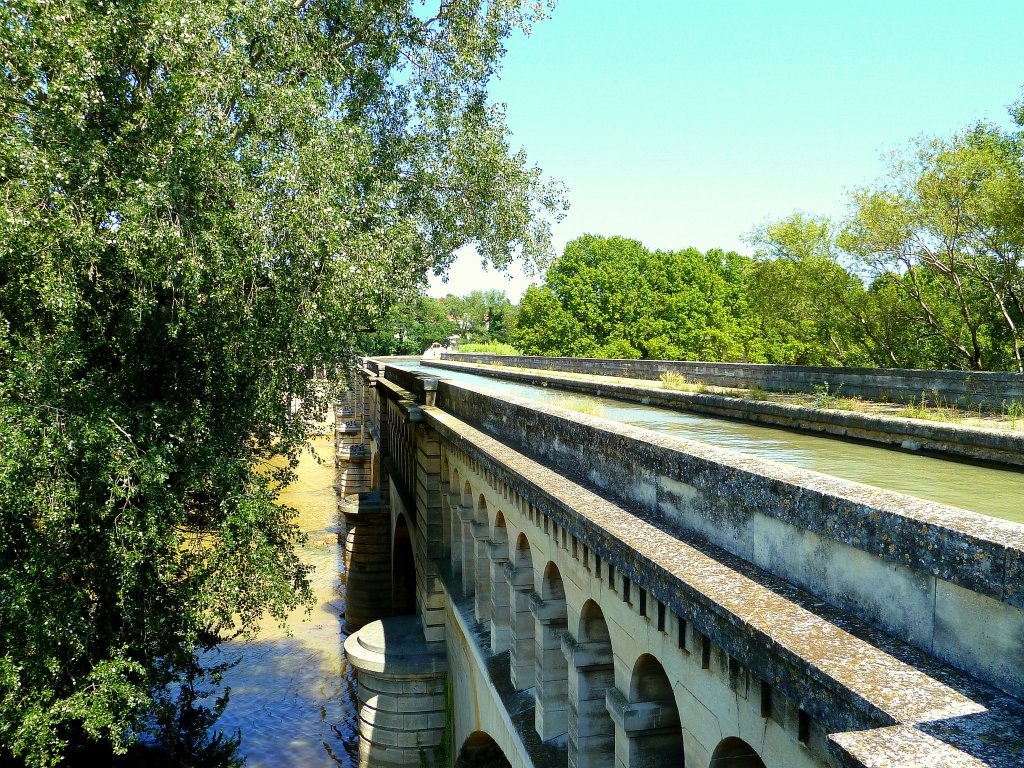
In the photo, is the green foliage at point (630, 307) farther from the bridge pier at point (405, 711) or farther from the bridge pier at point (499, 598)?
the bridge pier at point (499, 598)

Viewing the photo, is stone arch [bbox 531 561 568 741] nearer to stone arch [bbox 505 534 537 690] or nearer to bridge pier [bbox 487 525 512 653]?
stone arch [bbox 505 534 537 690]

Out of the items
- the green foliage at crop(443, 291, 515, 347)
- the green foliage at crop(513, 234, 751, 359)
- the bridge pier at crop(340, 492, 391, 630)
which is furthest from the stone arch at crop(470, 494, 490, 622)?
the green foliage at crop(443, 291, 515, 347)

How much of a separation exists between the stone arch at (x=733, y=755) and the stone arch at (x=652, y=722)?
3.63ft

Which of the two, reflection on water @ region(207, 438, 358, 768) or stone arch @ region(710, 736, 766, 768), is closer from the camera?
stone arch @ region(710, 736, 766, 768)

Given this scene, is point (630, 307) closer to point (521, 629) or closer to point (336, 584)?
point (336, 584)

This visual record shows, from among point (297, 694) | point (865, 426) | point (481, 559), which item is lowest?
point (297, 694)

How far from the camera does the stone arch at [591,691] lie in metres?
6.56

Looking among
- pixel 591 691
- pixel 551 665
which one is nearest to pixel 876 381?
pixel 551 665

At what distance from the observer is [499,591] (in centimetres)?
1084

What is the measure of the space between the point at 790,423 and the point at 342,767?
15233 millimetres

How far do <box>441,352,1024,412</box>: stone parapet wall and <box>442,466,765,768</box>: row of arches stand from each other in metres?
5.78

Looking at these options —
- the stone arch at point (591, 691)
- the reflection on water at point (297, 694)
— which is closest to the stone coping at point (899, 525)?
the stone arch at point (591, 691)

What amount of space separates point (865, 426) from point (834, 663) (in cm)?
700

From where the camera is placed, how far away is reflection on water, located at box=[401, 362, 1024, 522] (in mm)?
5504
